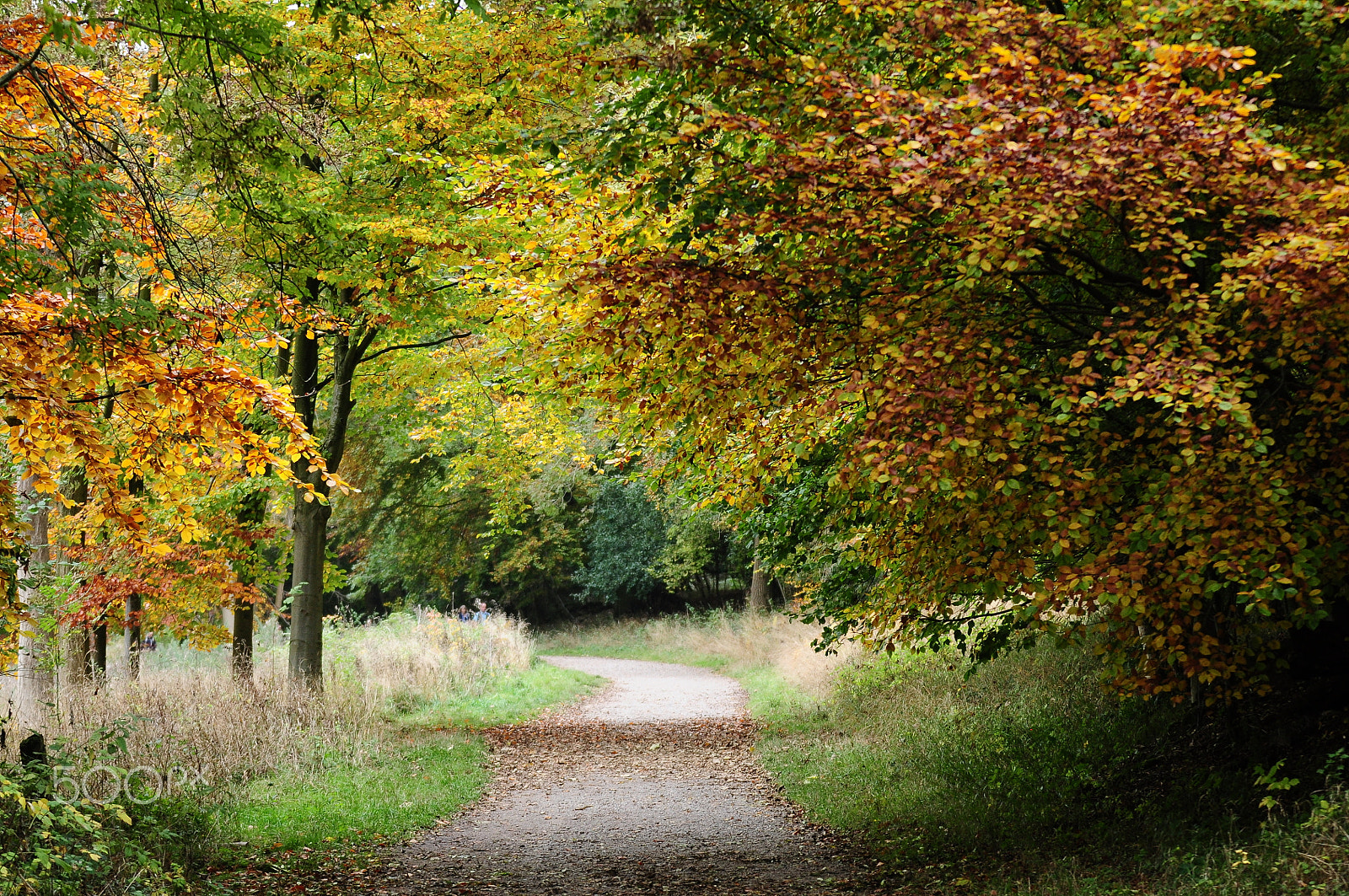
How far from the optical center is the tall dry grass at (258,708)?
350 inches

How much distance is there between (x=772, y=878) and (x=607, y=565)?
3193 centimetres

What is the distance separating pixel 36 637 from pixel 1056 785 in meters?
8.38

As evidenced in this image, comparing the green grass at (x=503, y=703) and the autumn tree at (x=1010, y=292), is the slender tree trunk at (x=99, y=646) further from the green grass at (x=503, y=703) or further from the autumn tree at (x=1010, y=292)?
the autumn tree at (x=1010, y=292)

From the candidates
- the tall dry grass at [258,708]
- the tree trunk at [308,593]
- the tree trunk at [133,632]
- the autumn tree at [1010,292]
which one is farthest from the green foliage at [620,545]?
the autumn tree at [1010,292]

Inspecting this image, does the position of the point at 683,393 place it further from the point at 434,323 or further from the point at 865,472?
the point at 434,323

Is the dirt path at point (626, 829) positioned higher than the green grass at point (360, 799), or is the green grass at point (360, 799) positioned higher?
the green grass at point (360, 799)

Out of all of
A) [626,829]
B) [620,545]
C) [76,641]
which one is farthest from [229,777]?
[620,545]

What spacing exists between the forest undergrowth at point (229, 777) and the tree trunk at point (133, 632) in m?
0.21

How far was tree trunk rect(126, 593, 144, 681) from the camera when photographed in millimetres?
12133

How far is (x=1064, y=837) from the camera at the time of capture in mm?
7004

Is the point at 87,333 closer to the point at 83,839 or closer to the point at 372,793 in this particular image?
the point at 83,839

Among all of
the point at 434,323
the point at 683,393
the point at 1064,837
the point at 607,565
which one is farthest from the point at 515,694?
the point at 607,565

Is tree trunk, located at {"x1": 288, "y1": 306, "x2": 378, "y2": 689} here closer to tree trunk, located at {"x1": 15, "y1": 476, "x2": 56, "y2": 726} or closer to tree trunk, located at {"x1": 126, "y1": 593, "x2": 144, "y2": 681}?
tree trunk, located at {"x1": 126, "y1": 593, "x2": 144, "y2": 681}

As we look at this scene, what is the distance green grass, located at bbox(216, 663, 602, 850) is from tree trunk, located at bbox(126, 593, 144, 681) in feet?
10.8
